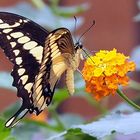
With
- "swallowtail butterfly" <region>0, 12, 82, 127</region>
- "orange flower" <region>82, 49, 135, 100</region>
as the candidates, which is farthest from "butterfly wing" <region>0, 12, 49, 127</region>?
"orange flower" <region>82, 49, 135, 100</region>

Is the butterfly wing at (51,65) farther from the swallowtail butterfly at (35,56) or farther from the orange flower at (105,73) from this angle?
the orange flower at (105,73)

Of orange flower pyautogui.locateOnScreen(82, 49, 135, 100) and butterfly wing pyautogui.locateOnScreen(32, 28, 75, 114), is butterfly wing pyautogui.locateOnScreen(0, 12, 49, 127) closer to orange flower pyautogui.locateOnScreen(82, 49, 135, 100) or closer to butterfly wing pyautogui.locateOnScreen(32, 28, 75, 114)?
butterfly wing pyautogui.locateOnScreen(32, 28, 75, 114)

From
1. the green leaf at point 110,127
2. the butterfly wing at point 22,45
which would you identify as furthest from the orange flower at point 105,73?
the butterfly wing at point 22,45

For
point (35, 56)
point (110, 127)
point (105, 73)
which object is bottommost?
point (110, 127)

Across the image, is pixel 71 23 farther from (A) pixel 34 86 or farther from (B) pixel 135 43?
(B) pixel 135 43

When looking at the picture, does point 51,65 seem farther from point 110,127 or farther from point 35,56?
point 110,127

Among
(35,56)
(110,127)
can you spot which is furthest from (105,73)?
(35,56)
